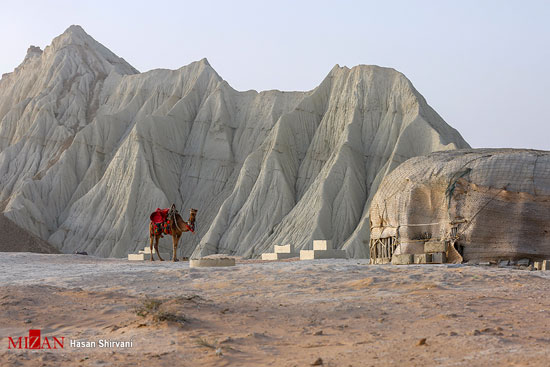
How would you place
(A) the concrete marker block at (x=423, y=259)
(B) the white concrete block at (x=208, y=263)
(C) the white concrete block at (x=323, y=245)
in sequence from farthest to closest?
1. (C) the white concrete block at (x=323, y=245)
2. (A) the concrete marker block at (x=423, y=259)
3. (B) the white concrete block at (x=208, y=263)

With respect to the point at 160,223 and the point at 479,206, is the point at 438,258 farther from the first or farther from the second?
the point at 160,223

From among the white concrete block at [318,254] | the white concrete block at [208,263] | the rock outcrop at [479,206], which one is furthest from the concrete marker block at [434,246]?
the white concrete block at [318,254]

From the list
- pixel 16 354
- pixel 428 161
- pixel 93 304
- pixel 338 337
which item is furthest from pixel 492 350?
pixel 428 161

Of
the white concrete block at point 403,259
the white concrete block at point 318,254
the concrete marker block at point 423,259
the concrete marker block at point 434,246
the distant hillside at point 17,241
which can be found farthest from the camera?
the distant hillside at point 17,241

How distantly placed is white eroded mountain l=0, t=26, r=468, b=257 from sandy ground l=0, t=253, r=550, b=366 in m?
33.1

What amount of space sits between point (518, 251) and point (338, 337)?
15683 mm

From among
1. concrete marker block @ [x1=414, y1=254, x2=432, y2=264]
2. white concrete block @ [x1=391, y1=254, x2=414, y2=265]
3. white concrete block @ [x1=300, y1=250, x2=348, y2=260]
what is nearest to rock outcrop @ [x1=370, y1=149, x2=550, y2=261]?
concrete marker block @ [x1=414, y1=254, x2=432, y2=264]

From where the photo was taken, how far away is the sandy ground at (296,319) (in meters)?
7.67

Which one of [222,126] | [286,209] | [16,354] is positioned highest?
[222,126]

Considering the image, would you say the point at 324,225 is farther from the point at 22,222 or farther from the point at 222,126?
the point at 22,222

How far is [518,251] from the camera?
22578 millimetres

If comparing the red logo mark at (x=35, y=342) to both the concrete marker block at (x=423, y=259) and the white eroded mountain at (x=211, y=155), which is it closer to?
the concrete marker block at (x=423, y=259)

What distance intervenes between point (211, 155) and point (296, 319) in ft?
195

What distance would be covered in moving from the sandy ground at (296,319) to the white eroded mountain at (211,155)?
33.1 m
